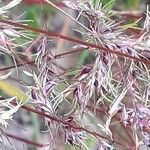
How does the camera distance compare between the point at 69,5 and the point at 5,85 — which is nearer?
the point at 69,5

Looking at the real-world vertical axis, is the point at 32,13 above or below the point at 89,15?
below

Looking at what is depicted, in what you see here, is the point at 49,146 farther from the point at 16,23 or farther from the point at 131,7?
the point at 131,7

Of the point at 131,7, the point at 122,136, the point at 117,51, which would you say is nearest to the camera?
the point at 117,51

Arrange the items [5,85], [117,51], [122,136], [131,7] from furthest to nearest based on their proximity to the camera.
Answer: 1. [131,7]
2. [122,136]
3. [5,85]
4. [117,51]

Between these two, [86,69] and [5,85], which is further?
[5,85]

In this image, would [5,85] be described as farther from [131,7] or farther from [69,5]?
[131,7]

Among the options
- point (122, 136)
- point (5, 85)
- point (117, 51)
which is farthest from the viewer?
point (122, 136)

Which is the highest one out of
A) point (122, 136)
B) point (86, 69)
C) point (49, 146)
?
point (86, 69)

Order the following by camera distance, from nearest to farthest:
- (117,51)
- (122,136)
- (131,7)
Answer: (117,51)
(122,136)
(131,7)

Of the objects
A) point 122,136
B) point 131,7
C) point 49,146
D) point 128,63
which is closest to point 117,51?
point 128,63
